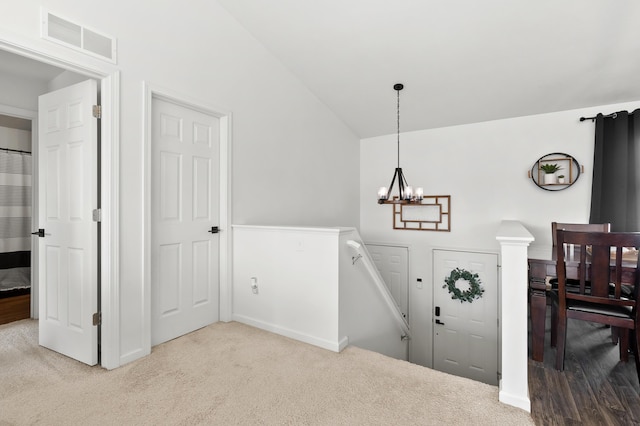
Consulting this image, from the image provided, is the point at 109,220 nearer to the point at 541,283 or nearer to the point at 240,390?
the point at 240,390

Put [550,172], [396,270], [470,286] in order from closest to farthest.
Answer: [550,172] → [470,286] → [396,270]

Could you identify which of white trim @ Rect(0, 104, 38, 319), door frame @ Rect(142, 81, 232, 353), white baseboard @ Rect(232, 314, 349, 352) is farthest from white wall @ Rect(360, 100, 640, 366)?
white trim @ Rect(0, 104, 38, 319)

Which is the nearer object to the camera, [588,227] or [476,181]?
[588,227]

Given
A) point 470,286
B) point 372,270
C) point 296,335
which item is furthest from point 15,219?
point 470,286

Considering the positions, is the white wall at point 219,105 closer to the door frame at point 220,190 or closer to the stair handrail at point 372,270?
the door frame at point 220,190

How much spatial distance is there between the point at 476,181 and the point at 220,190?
3.53m

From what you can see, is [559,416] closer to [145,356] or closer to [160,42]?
[145,356]

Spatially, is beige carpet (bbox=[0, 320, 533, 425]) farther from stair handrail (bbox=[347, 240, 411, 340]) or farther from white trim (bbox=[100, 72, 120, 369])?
stair handrail (bbox=[347, 240, 411, 340])

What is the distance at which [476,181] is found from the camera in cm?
456

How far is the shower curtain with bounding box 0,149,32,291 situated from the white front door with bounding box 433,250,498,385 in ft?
17.6

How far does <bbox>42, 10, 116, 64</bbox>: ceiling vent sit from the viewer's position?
6.41ft

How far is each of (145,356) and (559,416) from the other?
8.97ft

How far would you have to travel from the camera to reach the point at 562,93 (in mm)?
3658

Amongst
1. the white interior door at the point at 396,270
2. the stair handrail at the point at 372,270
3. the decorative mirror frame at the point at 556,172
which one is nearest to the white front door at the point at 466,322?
the white interior door at the point at 396,270
